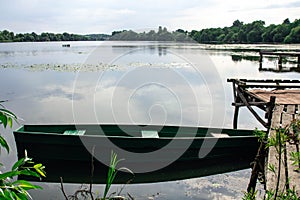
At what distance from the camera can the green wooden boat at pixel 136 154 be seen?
6148 millimetres

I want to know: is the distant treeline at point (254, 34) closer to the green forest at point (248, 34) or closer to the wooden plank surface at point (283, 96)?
the green forest at point (248, 34)

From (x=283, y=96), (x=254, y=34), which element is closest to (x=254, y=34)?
(x=254, y=34)

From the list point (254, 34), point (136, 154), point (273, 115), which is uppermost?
point (254, 34)

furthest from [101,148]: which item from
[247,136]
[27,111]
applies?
[27,111]

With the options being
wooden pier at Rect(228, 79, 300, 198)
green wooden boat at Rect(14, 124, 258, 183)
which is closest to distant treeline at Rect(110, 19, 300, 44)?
wooden pier at Rect(228, 79, 300, 198)

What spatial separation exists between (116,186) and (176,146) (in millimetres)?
1457

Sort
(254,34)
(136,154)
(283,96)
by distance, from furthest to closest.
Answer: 1. (254,34)
2. (283,96)
3. (136,154)

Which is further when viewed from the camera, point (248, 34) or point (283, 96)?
point (248, 34)

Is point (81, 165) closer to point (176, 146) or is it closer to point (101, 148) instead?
point (101, 148)

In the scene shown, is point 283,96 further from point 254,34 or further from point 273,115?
point 254,34

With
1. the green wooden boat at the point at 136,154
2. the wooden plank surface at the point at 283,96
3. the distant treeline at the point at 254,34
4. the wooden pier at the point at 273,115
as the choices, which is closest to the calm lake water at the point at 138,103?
the green wooden boat at the point at 136,154

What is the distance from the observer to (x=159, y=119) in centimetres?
1020

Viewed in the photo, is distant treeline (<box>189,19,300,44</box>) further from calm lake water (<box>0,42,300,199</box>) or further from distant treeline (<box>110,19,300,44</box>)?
A: calm lake water (<box>0,42,300,199</box>)

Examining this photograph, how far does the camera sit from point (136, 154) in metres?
6.39
